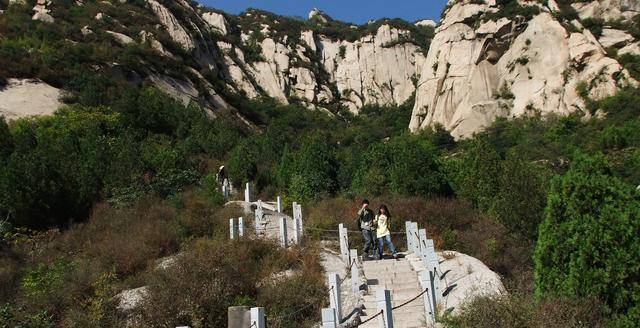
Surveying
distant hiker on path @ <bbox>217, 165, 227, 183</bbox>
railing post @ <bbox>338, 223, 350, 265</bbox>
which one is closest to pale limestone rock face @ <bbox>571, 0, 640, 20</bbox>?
distant hiker on path @ <bbox>217, 165, 227, 183</bbox>

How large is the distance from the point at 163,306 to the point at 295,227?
5.75 m

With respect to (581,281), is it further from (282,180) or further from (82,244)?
(282,180)

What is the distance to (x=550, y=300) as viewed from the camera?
786 cm

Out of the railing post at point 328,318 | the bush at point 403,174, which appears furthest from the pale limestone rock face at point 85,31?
the railing post at point 328,318

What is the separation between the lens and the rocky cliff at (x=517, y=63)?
50375 millimetres

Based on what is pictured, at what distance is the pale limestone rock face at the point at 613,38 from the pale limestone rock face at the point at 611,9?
247 centimetres

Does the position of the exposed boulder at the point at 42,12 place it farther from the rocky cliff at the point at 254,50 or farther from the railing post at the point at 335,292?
the railing post at the point at 335,292

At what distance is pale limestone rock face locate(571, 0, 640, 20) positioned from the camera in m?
55.9

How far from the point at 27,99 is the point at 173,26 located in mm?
28107

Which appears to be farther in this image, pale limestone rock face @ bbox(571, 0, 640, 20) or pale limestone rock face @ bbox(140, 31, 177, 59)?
pale limestone rock face @ bbox(571, 0, 640, 20)

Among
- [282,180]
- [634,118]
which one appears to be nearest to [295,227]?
[282,180]

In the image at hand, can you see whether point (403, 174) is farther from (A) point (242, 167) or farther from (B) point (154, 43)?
(B) point (154, 43)

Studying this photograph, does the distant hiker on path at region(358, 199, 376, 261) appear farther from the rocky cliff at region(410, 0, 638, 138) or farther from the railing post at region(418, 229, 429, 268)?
the rocky cliff at region(410, 0, 638, 138)

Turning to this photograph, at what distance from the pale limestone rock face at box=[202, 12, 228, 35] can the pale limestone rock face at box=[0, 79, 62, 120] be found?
46.5 m
